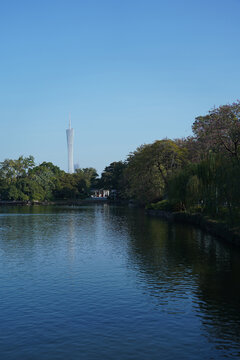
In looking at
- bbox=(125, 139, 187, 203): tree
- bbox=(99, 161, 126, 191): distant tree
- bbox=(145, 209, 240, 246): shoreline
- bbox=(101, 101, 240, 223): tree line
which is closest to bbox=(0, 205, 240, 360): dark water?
bbox=(145, 209, 240, 246): shoreline

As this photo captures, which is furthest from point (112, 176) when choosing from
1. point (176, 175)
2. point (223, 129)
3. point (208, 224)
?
point (208, 224)

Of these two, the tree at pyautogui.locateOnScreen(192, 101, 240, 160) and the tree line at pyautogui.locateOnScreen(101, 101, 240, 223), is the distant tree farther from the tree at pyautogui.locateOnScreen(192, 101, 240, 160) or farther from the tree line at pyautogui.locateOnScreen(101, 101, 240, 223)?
the tree at pyautogui.locateOnScreen(192, 101, 240, 160)

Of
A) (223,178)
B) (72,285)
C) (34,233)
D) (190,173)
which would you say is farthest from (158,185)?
(72,285)

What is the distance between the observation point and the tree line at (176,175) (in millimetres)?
38816

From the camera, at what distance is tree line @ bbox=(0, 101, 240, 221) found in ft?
127

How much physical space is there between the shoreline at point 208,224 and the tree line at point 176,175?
1.16 meters

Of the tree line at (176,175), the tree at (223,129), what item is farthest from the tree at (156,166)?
the tree at (223,129)

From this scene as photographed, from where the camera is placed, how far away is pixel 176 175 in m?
57.9

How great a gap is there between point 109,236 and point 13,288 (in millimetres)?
22538

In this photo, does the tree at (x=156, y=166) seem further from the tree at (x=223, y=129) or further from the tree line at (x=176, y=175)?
the tree at (x=223, y=129)

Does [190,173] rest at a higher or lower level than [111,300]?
higher

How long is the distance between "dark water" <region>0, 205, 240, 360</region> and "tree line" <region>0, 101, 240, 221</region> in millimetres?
7756

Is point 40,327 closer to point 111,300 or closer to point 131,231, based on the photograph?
point 111,300

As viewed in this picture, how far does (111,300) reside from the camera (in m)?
17.8
